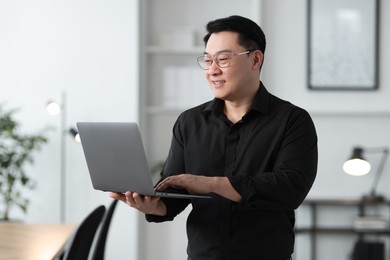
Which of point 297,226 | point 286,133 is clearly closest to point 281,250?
point 286,133

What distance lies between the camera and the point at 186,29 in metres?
5.28

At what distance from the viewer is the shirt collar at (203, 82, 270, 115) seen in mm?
2207

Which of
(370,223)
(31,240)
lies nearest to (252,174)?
(31,240)

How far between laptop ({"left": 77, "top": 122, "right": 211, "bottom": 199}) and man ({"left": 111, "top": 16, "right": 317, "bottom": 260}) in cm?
4

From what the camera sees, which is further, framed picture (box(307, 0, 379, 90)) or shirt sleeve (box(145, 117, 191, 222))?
framed picture (box(307, 0, 379, 90))

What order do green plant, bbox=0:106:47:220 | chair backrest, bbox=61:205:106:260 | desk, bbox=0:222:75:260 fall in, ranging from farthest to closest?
green plant, bbox=0:106:47:220, desk, bbox=0:222:75:260, chair backrest, bbox=61:205:106:260

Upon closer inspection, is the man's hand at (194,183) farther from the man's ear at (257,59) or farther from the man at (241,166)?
the man's ear at (257,59)

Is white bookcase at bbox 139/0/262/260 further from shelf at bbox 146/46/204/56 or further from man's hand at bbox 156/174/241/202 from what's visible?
man's hand at bbox 156/174/241/202

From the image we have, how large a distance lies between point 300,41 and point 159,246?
6.01 feet

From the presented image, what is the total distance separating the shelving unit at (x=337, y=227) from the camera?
504 cm

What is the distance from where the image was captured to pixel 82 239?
2998 millimetres

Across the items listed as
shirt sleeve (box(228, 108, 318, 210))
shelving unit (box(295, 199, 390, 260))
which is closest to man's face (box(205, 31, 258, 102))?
shirt sleeve (box(228, 108, 318, 210))

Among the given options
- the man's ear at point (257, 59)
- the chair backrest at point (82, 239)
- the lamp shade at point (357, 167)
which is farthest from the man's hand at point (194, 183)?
the lamp shade at point (357, 167)

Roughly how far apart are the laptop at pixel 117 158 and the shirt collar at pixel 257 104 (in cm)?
33
